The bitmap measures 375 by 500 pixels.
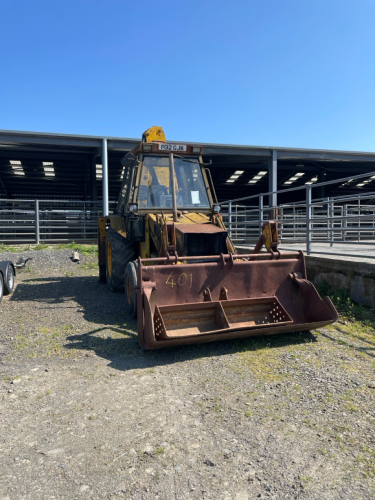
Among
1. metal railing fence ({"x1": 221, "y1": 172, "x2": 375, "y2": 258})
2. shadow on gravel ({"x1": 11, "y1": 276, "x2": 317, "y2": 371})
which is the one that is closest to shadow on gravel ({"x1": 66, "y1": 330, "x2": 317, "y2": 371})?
shadow on gravel ({"x1": 11, "y1": 276, "x2": 317, "y2": 371})

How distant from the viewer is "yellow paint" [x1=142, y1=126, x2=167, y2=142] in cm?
850

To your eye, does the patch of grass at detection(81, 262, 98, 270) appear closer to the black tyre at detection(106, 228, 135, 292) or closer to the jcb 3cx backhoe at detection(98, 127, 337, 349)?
the black tyre at detection(106, 228, 135, 292)

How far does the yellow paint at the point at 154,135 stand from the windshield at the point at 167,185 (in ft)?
4.26

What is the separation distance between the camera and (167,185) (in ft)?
23.9

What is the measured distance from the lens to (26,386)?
379 centimetres

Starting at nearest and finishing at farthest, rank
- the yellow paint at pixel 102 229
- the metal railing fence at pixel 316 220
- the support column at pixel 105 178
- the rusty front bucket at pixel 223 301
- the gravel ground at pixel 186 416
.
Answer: the gravel ground at pixel 186 416 < the rusty front bucket at pixel 223 301 < the metal railing fence at pixel 316 220 < the yellow paint at pixel 102 229 < the support column at pixel 105 178

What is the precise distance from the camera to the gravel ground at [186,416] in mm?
2396

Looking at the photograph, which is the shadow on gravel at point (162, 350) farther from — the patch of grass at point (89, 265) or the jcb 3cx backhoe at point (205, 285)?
the patch of grass at point (89, 265)

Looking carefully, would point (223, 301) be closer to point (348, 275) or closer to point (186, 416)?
point (186, 416)

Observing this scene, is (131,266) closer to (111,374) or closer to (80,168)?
(111,374)

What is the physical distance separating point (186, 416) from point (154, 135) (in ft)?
21.5

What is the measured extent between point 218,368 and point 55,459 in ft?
6.33

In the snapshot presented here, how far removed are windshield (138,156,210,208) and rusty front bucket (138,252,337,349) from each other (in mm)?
1957

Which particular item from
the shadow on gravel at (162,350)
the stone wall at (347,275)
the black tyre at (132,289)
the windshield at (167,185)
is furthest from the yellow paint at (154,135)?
the shadow on gravel at (162,350)
